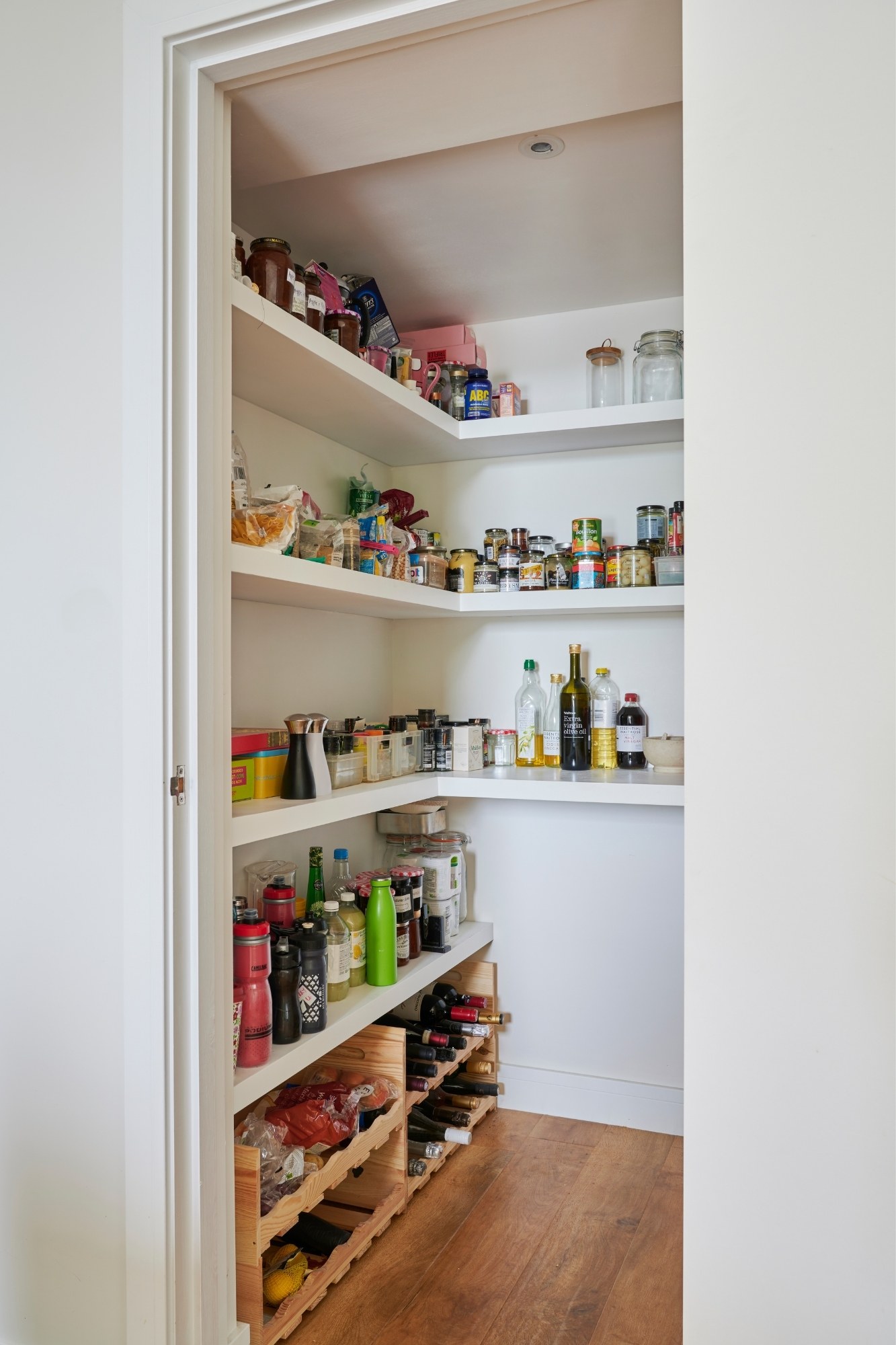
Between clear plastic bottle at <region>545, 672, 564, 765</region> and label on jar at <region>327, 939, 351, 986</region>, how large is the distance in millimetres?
835

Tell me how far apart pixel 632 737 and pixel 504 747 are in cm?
35

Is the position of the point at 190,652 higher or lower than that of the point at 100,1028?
higher

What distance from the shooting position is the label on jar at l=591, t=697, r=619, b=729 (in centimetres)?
244

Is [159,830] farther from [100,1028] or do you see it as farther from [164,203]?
[164,203]

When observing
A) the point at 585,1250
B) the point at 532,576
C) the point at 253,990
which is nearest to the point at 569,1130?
the point at 585,1250

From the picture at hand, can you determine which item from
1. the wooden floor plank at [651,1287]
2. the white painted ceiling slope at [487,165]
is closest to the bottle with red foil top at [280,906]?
the wooden floor plank at [651,1287]

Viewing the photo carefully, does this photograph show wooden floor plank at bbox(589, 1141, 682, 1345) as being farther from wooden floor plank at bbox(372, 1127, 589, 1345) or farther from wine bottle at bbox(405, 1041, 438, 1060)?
wine bottle at bbox(405, 1041, 438, 1060)

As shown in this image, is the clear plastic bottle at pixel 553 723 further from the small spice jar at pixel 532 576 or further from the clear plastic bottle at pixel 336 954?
the clear plastic bottle at pixel 336 954

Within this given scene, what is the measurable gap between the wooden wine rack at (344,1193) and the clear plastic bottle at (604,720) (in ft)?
2.59

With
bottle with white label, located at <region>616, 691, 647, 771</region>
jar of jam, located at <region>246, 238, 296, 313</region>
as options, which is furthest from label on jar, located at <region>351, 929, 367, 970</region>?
jar of jam, located at <region>246, 238, 296, 313</region>

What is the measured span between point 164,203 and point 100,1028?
1.21 m

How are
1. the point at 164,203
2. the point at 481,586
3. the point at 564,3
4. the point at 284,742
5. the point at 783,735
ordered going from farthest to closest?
the point at 481,586, the point at 284,742, the point at 164,203, the point at 564,3, the point at 783,735

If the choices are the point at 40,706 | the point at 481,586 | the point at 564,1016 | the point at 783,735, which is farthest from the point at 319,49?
the point at 564,1016

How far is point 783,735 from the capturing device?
0.99 metres
